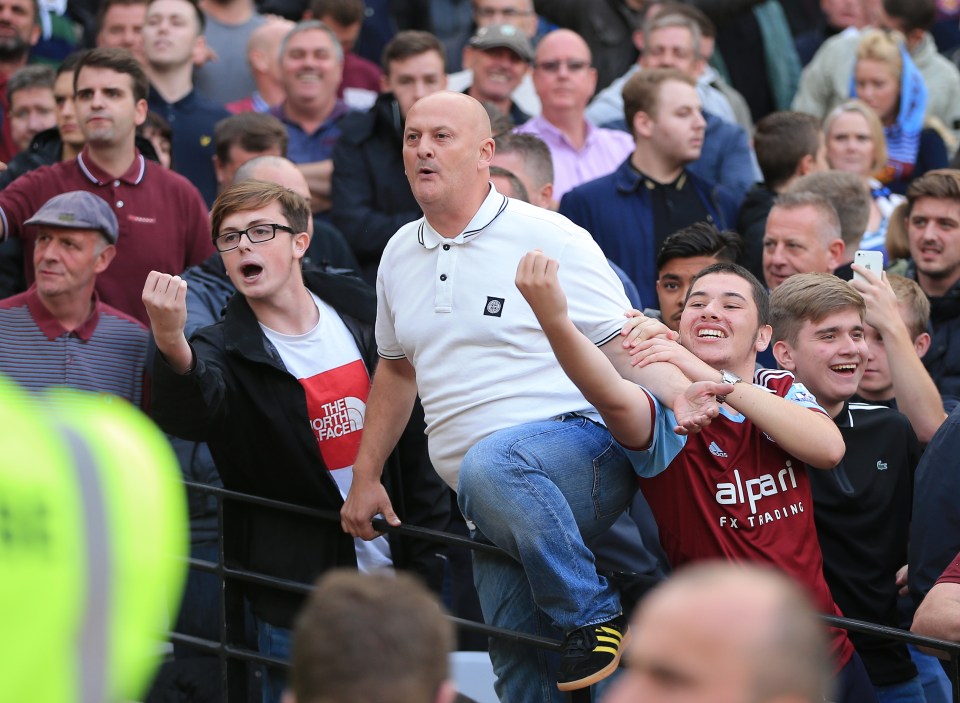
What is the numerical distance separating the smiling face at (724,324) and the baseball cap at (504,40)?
410 centimetres

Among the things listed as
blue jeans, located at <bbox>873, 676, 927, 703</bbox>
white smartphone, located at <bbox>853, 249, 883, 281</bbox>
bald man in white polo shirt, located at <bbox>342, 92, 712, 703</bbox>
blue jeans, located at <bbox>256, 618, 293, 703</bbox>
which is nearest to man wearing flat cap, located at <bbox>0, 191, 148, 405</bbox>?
blue jeans, located at <bbox>256, 618, 293, 703</bbox>

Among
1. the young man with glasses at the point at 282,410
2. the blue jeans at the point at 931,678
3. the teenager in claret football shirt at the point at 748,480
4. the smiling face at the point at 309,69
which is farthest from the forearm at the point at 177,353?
the smiling face at the point at 309,69

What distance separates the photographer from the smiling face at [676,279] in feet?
20.5

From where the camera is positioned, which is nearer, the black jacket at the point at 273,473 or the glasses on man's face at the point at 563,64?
the black jacket at the point at 273,473

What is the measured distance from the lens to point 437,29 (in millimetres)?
10820

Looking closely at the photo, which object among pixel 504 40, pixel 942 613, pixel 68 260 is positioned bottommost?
pixel 942 613

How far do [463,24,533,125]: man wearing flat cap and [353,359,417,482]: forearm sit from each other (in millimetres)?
3949

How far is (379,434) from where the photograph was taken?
4926 mm

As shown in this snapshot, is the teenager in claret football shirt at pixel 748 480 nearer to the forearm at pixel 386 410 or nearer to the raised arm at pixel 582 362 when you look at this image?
the raised arm at pixel 582 362

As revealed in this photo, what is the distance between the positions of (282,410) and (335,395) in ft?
0.69

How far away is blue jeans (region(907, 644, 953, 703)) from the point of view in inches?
198

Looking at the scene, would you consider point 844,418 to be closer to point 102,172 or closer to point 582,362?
point 582,362

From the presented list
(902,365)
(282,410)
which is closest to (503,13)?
(902,365)

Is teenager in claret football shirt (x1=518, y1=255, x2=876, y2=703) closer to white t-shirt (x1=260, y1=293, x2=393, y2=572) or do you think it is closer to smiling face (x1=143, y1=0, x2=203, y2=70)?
white t-shirt (x1=260, y1=293, x2=393, y2=572)
